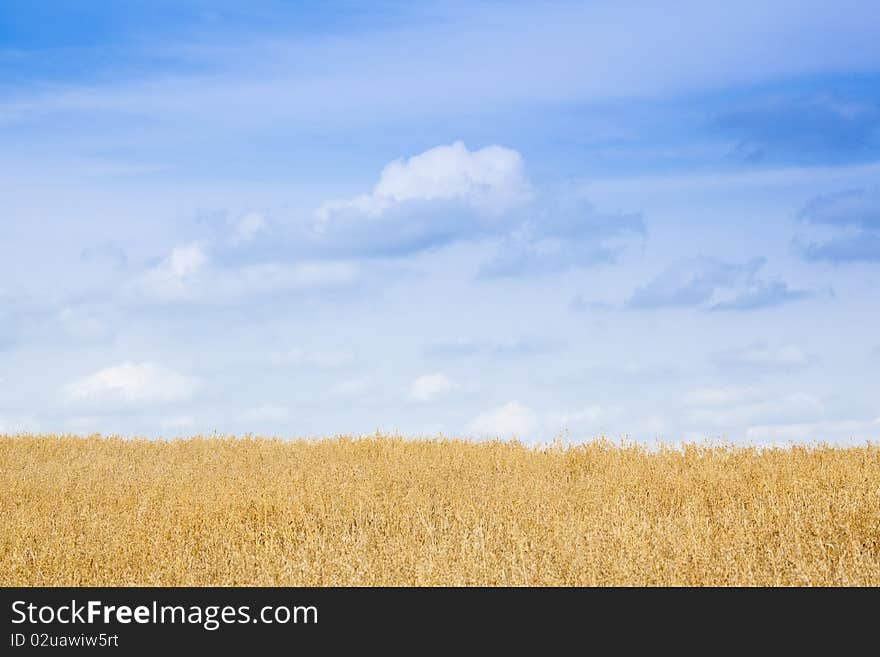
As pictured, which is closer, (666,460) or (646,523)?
(646,523)

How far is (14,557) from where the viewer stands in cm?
841

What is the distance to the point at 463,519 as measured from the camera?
9695 mm

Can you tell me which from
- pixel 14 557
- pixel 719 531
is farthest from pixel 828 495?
pixel 14 557

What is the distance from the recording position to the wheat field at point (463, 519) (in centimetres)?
764

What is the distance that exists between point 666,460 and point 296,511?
21.2ft

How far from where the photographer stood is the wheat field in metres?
7.64
